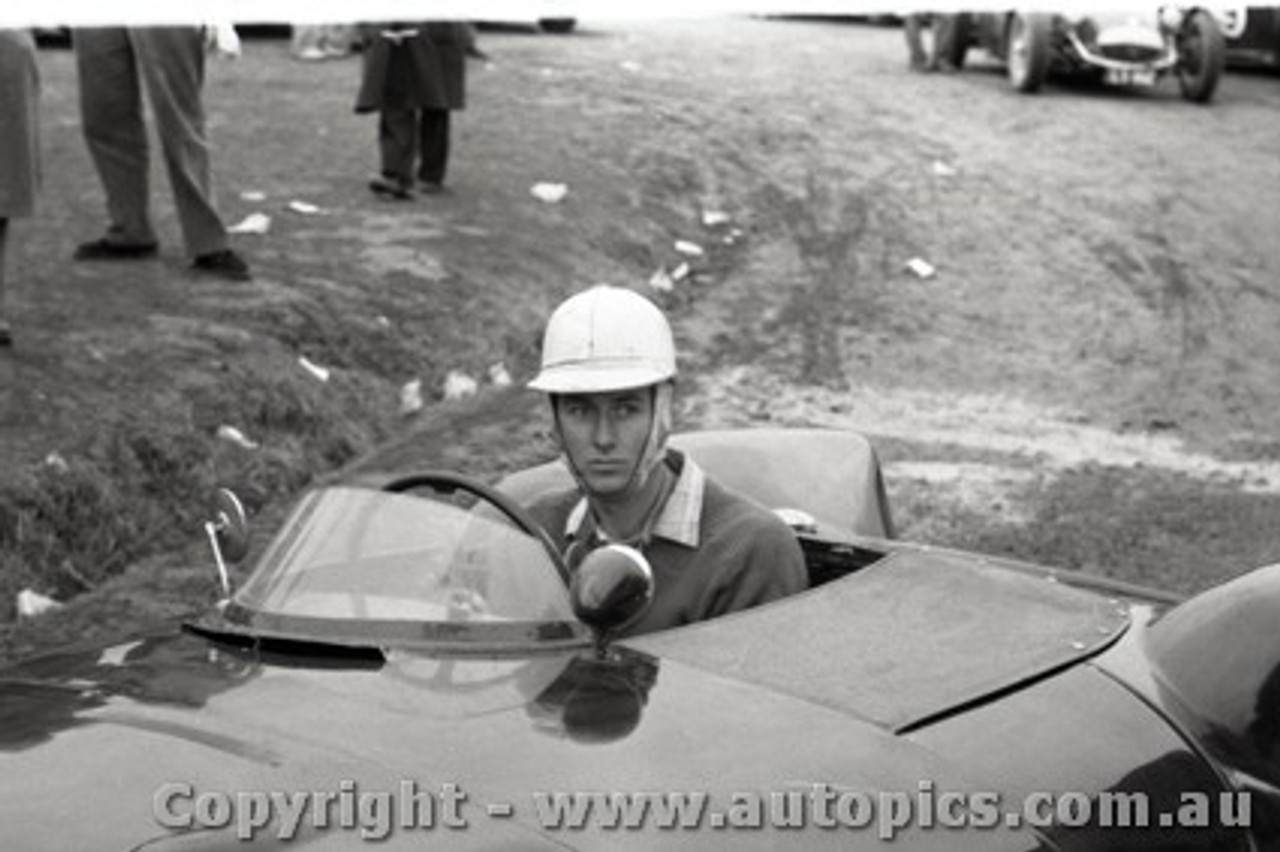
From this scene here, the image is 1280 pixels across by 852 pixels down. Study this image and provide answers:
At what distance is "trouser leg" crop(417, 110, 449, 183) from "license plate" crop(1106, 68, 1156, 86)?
8.44 m

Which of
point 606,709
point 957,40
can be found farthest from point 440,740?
point 957,40

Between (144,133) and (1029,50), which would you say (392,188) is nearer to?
(144,133)

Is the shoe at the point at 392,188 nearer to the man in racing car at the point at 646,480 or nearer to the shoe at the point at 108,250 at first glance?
the shoe at the point at 108,250

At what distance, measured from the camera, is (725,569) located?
482 cm

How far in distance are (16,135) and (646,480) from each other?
5.08 metres

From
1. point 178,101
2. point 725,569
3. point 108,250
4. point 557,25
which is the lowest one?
point 557,25

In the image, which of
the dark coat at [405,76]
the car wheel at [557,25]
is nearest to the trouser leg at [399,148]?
the dark coat at [405,76]

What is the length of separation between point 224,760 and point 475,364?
7.53 m

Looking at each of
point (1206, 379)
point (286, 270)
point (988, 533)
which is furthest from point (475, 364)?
point (1206, 379)

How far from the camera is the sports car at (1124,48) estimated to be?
2009 centimetres

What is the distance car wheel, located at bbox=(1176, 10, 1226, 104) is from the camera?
65.9 ft

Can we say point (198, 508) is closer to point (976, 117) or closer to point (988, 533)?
point (988, 533)

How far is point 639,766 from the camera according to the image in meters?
3.60

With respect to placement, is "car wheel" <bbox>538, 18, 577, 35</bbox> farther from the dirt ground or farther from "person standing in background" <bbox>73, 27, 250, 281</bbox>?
"person standing in background" <bbox>73, 27, 250, 281</bbox>
